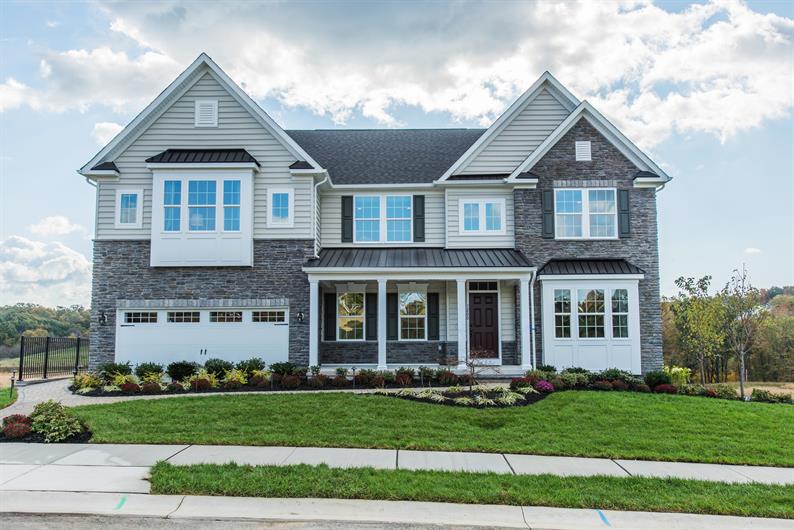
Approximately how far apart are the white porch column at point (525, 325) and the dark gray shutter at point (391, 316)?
416cm

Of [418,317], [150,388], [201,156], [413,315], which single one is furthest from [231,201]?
[418,317]

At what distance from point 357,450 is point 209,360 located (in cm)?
931

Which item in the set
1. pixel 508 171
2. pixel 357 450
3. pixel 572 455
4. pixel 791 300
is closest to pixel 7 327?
pixel 508 171

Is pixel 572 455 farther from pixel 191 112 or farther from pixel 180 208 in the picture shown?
pixel 191 112

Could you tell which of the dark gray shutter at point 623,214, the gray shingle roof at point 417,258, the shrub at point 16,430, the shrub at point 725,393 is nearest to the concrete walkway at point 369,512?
the shrub at point 16,430

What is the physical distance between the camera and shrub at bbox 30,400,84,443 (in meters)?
9.49

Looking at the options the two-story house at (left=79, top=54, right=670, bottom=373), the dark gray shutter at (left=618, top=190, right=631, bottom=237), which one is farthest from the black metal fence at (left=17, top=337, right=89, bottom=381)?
the dark gray shutter at (left=618, top=190, right=631, bottom=237)

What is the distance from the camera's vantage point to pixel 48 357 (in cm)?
1939

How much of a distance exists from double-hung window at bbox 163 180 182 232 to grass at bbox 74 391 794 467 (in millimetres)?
6638

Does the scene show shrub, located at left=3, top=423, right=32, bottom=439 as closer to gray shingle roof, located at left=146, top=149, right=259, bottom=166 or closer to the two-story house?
the two-story house

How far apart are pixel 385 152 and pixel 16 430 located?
50.0 feet

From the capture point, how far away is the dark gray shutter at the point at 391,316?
61.6 ft

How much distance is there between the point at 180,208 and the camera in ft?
57.4

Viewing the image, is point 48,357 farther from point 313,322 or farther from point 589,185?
point 589,185
